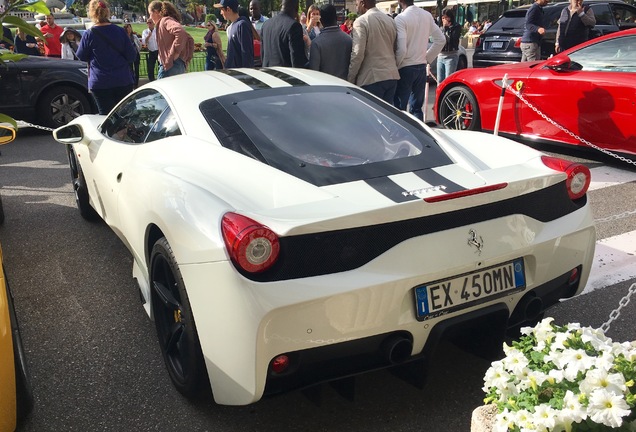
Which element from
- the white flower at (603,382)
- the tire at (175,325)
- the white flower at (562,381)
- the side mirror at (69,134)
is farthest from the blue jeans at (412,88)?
the white flower at (603,382)

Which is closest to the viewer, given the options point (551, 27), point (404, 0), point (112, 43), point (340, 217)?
point (340, 217)

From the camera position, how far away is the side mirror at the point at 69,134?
4246 mm

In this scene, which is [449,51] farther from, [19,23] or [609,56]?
[19,23]

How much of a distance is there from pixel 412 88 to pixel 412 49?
0.60 meters

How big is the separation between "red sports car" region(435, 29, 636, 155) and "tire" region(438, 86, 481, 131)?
1 centimetres

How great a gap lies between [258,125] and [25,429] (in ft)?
5.61

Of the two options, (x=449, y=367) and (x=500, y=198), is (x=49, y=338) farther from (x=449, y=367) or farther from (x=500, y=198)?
(x=500, y=198)

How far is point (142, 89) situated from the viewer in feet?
13.1

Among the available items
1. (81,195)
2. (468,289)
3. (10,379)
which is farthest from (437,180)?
(81,195)

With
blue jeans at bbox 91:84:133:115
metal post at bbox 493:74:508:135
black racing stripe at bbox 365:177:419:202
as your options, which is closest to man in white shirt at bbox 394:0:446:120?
metal post at bbox 493:74:508:135

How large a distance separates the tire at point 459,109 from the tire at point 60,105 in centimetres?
555

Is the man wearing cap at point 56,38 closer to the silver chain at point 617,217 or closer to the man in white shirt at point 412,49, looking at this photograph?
the man in white shirt at point 412,49

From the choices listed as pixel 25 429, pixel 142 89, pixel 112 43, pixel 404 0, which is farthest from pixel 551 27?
pixel 25 429

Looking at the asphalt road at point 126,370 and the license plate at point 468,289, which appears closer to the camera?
the license plate at point 468,289
